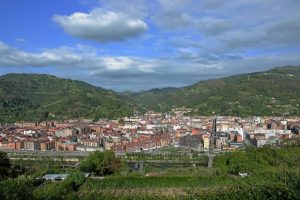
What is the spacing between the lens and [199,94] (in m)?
122

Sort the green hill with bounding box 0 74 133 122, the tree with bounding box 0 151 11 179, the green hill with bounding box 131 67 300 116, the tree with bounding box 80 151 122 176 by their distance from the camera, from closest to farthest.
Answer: the tree with bounding box 0 151 11 179 → the tree with bounding box 80 151 122 176 → the green hill with bounding box 0 74 133 122 → the green hill with bounding box 131 67 300 116

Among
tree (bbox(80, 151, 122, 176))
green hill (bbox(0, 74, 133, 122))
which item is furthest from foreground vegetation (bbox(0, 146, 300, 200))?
green hill (bbox(0, 74, 133, 122))

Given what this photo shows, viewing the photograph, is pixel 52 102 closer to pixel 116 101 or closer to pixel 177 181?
pixel 116 101

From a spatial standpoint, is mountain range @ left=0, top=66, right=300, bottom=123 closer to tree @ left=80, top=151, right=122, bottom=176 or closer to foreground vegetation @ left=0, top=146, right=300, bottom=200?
tree @ left=80, top=151, right=122, bottom=176

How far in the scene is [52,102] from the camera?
100875 mm

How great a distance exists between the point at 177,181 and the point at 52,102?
82309 millimetres

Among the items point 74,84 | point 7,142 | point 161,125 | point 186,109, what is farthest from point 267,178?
point 74,84

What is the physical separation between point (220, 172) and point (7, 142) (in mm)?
40465

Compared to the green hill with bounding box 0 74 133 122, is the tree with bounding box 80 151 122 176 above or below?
below

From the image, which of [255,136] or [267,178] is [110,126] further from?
[267,178]

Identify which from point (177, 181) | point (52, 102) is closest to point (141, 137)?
point (177, 181)

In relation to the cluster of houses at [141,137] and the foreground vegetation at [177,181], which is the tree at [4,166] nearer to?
the foreground vegetation at [177,181]

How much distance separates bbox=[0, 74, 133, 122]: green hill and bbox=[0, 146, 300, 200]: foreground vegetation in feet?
210

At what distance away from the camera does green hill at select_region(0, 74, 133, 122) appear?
90.2 metres
